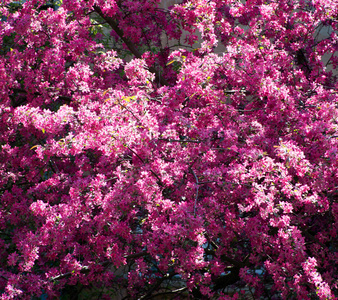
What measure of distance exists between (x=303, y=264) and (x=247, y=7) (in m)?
3.73

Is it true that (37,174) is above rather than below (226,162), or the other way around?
above

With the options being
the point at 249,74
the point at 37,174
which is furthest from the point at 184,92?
the point at 37,174

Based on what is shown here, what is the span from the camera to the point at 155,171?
3.48m

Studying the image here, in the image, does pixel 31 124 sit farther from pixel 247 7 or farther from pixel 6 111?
pixel 247 7

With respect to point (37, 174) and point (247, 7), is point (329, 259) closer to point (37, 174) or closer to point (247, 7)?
point (37, 174)

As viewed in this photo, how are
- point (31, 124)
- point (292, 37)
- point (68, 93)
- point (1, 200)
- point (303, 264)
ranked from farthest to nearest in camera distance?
1. point (292, 37)
2. point (68, 93)
3. point (1, 200)
4. point (31, 124)
5. point (303, 264)

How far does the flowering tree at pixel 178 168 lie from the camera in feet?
10.9

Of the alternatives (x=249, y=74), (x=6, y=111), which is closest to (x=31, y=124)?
(x=6, y=111)

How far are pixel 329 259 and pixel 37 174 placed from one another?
3.07 meters

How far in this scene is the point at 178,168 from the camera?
363 cm

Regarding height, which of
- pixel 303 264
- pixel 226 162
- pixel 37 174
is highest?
pixel 37 174

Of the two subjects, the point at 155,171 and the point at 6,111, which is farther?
the point at 6,111

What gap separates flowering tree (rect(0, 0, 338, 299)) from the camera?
3.31m

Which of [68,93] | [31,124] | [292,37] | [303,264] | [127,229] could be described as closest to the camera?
[303,264]
